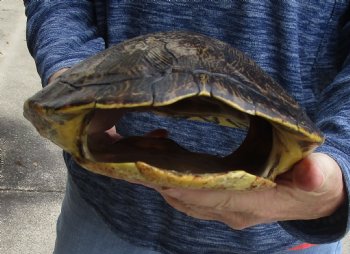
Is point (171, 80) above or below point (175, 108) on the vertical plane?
above

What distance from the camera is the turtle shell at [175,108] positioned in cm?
87

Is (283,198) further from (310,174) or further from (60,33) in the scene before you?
(60,33)

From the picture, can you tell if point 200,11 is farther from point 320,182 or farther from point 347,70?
point 320,182

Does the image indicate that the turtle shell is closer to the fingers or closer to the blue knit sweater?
the fingers

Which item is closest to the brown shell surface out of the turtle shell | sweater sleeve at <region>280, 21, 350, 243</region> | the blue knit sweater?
the turtle shell

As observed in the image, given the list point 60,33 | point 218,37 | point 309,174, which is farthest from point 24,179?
point 309,174

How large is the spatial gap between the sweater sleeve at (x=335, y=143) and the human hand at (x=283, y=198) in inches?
0.8

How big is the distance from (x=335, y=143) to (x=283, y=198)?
5.3 inches

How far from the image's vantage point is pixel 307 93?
1.30m

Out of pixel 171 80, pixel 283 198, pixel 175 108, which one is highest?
pixel 171 80

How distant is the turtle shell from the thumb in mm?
16

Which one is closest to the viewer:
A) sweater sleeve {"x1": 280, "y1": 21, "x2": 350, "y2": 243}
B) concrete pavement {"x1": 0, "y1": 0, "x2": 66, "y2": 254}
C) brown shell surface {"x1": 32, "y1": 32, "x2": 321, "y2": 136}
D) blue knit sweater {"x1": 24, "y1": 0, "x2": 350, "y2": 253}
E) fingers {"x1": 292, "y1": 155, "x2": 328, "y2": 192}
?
brown shell surface {"x1": 32, "y1": 32, "x2": 321, "y2": 136}

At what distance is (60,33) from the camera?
1.36m

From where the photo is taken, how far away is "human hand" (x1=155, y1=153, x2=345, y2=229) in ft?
3.21
